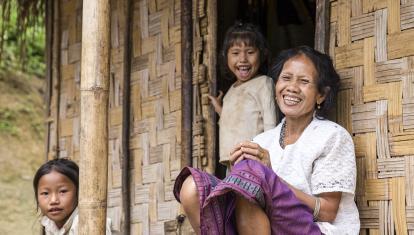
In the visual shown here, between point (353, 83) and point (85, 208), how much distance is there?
1.35m

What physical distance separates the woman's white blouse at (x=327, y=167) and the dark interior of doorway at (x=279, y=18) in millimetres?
2291

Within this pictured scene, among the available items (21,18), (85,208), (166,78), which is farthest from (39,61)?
(85,208)

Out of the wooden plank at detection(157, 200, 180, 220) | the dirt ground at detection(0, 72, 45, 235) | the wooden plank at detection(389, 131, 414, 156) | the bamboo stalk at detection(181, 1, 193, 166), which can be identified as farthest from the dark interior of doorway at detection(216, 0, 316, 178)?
the dirt ground at detection(0, 72, 45, 235)

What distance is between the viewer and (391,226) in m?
3.33

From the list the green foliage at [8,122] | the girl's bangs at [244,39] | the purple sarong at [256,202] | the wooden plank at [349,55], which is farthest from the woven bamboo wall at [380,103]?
the green foliage at [8,122]

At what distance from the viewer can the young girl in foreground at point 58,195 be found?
4.07m

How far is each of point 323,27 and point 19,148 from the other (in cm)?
634

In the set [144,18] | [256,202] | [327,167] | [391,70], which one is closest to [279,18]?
[144,18]

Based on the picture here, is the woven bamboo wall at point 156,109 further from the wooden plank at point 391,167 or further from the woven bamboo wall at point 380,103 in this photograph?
the wooden plank at point 391,167

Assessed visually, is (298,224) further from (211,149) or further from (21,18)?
(21,18)

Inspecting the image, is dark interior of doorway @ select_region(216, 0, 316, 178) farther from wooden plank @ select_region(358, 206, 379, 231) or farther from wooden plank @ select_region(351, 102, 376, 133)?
wooden plank @ select_region(358, 206, 379, 231)

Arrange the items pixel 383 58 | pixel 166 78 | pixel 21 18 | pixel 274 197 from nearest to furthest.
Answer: pixel 274 197 → pixel 383 58 → pixel 166 78 → pixel 21 18

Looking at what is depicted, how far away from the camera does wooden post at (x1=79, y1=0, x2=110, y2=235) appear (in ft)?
10.8

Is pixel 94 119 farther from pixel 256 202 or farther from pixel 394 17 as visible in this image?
pixel 394 17
